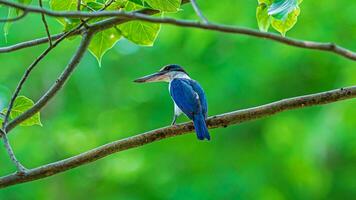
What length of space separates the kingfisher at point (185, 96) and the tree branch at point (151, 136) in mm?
672

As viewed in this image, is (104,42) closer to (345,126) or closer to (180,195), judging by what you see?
(345,126)

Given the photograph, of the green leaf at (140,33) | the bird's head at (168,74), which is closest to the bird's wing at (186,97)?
the bird's head at (168,74)

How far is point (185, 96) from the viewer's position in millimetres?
3250

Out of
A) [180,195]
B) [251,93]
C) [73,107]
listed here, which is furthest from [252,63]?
[73,107]

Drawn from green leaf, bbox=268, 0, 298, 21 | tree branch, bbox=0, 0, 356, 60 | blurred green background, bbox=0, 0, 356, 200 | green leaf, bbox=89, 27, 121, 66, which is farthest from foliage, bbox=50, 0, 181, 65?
blurred green background, bbox=0, 0, 356, 200

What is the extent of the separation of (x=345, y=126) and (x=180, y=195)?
4.48 feet

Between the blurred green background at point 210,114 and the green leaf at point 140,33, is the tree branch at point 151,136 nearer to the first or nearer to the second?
the green leaf at point 140,33

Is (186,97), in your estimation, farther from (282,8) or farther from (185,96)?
(282,8)

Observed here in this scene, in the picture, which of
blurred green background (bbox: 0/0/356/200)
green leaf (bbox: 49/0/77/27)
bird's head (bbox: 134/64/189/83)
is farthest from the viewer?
blurred green background (bbox: 0/0/356/200)

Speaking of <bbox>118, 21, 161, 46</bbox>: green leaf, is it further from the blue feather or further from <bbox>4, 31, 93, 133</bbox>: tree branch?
the blue feather

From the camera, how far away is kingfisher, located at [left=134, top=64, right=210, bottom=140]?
2.77m

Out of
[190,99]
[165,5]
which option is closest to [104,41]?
[165,5]

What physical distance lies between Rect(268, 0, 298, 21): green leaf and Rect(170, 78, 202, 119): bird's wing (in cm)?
125

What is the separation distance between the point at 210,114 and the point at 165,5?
3.51 m
